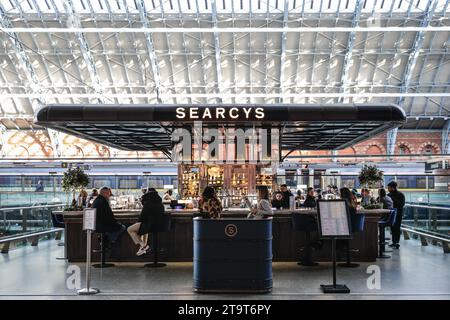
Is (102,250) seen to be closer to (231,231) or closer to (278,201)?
(231,231)

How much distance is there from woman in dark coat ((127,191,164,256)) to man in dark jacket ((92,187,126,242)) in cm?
25

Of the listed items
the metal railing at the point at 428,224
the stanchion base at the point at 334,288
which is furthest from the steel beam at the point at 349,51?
the stanchion base at the point at 334,288

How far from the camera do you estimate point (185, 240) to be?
30.6 ft

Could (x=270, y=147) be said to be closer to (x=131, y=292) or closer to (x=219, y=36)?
(x=131, y=292)

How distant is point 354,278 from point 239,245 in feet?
6.94

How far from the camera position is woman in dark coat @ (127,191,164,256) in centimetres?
880

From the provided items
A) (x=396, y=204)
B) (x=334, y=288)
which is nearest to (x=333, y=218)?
(x=334, y=288)

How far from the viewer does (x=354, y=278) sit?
7.78 m

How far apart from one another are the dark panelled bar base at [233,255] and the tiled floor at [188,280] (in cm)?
19

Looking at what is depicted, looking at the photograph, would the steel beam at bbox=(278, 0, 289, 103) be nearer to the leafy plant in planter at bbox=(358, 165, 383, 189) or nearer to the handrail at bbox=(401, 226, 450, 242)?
the handrail at bbox=(401, 226, 450, 242)

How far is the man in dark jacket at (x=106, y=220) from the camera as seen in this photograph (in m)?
8.62

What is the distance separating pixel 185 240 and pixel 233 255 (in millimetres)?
2742
